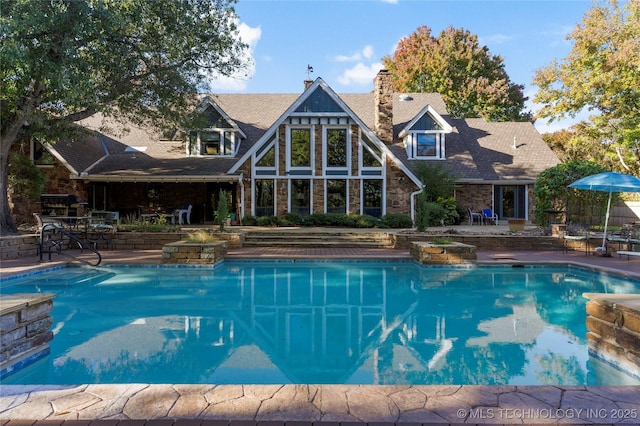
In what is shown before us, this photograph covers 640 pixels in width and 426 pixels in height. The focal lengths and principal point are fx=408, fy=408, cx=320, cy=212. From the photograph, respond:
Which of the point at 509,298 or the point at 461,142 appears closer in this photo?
the point at 509,298

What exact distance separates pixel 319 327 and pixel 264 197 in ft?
47.5

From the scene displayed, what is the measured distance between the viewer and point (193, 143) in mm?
20656

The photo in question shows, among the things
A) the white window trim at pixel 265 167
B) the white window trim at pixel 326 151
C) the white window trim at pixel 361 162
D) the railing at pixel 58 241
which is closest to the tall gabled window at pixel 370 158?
the white window trim at pixel 361 162

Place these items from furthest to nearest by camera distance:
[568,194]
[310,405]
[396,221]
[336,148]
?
[336,148] → [396,221] → [568,194] → [310,405]

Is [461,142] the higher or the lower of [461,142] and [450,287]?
the higher

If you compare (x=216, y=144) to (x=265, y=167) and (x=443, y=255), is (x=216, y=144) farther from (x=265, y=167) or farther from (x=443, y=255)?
(x=443, y=255)

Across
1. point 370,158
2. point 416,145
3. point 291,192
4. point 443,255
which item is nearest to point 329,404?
point 443,255

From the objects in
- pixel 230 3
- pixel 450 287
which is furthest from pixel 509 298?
pixel 230 3

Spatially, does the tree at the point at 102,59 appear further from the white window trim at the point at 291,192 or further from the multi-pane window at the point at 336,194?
the multi-pane window at the point at 336,194

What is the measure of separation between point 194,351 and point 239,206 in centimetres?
1524

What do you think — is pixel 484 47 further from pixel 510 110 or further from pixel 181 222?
pixel 181 222

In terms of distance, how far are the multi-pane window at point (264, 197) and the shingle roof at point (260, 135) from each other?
1800 mm

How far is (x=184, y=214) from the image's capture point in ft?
65.9

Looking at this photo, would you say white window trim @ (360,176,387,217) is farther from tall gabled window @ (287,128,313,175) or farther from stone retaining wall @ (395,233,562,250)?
stone retaining wall @ (395,233,562,250)
